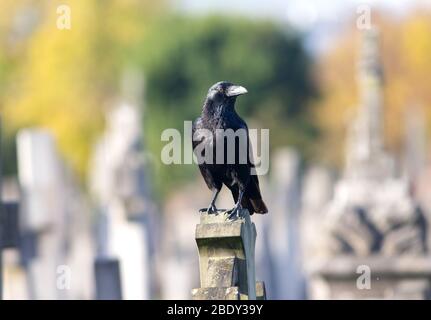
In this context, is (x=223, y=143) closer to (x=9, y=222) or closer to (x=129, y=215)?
(x=9, y=222)

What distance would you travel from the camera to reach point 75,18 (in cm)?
6194

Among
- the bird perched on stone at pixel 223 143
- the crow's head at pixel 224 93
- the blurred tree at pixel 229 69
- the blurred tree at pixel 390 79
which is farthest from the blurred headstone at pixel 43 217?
the blurred tree at pixel 229 69

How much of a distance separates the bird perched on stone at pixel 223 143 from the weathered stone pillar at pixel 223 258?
213mm

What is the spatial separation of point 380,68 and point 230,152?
10456 mm

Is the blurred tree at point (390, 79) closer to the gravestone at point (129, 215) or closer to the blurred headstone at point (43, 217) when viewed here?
the gravestone at point (129, 215)

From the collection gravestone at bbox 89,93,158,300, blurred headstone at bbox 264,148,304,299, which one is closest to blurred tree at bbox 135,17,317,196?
blurred headstone at bbox 264,148,304,299

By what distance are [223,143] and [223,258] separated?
69cm

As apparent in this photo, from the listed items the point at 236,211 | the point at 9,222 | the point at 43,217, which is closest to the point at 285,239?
the point at 43,217

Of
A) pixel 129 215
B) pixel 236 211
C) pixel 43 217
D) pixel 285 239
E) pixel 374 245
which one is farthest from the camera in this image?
pixel 285 239

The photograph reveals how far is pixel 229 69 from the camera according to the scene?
2638 inches

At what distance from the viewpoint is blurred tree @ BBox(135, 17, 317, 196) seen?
209 ft

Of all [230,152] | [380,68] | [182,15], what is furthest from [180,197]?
[230,152]

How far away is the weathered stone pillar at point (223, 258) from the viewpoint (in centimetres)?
941

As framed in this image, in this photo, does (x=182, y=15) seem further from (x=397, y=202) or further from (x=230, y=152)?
(x=230, y=152)
